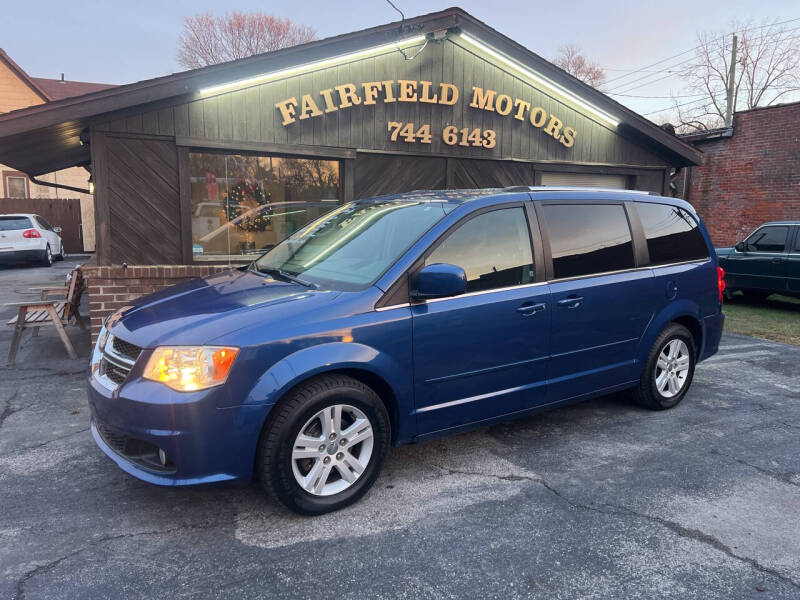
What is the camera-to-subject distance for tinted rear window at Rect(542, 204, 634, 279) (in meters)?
4.02

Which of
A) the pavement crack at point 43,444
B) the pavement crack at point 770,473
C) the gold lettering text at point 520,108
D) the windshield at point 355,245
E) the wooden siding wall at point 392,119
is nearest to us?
the windshield at point 355,245

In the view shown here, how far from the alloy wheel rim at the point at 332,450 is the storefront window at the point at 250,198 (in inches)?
182

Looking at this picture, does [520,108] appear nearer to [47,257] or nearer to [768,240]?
[768,240]

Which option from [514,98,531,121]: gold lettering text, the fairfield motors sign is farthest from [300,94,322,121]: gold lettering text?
[514,98,531,121]: gold lettering text

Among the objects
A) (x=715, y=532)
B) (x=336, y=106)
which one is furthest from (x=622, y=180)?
(x=715, y=532)

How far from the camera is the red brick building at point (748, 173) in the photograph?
14625mm

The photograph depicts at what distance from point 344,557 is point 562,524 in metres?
1.19

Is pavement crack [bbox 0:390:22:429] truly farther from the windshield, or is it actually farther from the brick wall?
the windshield

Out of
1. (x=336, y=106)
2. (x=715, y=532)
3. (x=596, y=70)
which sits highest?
(x=596, y=70)

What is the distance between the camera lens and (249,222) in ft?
25.3

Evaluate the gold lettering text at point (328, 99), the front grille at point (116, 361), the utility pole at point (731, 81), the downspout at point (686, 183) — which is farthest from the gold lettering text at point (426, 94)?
the utility pole at point (731, 81)

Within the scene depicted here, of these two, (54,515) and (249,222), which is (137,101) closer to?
(249,222)

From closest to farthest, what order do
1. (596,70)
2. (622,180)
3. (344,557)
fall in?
(344,557) → (622,180) → (596,70)

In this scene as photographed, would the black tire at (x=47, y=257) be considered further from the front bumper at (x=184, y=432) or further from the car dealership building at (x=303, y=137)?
the front bumper at (x=184, y=432)
